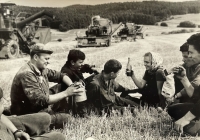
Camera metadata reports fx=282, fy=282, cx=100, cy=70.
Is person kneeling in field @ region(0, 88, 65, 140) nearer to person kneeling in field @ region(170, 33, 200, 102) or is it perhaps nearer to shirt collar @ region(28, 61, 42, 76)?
shirt collar @ region(28, 61, 42, 76)

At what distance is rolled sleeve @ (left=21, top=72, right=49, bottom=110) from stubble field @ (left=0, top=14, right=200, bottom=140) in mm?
237

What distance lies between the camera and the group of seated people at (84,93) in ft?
5.24

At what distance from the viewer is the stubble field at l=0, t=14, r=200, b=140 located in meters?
1.70

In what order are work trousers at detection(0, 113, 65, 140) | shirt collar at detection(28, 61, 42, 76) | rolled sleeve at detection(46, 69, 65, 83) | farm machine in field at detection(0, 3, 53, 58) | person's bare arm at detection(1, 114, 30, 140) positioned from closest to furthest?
person's bare arm at detection(1, 114, 30, 140) → work trousers at detection(0, 113, 65, 140) → shirt collar at detection(28, 61, 42, 76) → rolled sleeve at detection(46, 69, 65, 83) → farm machine in field at detection(0, 3, 53, 58)

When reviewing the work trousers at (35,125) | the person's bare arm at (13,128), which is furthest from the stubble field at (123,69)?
the person's bare arm at (13,128)

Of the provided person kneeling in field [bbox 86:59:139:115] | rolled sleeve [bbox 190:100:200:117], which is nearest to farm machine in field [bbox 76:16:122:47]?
person kneeling in field [bbox 86:59:139:115]

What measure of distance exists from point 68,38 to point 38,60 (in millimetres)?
550

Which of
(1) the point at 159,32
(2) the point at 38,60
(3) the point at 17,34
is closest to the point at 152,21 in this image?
(1) the point at 159,32

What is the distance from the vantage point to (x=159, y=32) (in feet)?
7.22

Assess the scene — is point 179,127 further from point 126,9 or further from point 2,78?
point 2,78

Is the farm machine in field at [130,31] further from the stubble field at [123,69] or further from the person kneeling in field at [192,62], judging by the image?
the person kneeling in field at [192,62]

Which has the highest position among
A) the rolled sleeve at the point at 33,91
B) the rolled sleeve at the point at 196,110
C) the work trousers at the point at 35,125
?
the rolled sleeve at the point at 33,91

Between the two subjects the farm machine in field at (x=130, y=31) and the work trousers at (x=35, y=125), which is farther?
the farm machine in field at (x=130, y=31)

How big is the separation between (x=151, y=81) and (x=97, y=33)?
26.9 inches
